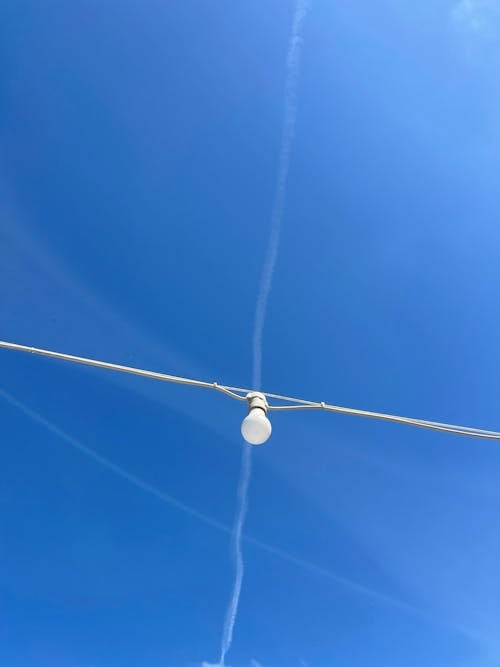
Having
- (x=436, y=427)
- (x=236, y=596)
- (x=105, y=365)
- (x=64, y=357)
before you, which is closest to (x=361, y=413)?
(x=436, y=427)

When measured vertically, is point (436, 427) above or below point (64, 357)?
above

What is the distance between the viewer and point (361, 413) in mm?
3496

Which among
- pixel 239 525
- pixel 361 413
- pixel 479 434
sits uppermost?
pixel 239 525

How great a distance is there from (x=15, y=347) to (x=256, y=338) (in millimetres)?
6949

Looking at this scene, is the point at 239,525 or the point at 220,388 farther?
the point at 239,525

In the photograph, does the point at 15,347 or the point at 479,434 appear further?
the point at 479,434

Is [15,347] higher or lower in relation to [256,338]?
lower

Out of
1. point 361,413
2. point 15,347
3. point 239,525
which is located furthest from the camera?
point 239,525

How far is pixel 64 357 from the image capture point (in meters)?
3.23

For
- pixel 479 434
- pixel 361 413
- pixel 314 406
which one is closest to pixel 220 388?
pixel 314 406

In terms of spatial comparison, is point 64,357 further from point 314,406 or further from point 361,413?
point 361,413

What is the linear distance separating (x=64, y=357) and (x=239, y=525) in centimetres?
918

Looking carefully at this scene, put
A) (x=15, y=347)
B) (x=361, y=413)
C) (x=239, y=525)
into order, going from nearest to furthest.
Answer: (x=15, y=347) < (x=361, y=413) < (x=239, y=525)

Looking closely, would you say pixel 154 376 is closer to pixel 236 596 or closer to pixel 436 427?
pixel 436 427
